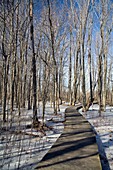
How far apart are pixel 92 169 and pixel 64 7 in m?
15.3

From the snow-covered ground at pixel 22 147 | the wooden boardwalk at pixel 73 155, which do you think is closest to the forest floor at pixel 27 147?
the snow-covered ground at pixel 22 147

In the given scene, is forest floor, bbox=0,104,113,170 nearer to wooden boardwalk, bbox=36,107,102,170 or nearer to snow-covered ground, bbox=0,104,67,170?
snow-covered ground, bbox=0,104,67,170

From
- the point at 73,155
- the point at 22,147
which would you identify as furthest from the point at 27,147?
the point at 73,155

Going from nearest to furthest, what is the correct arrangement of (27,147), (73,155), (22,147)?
(73,155)
(22,147)
(27,147)

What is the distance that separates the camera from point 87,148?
4.63 metres

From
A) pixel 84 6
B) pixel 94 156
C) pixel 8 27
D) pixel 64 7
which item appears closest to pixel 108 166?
pixel 94 156

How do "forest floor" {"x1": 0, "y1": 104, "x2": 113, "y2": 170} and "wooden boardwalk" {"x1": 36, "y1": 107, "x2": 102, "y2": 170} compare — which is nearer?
"wooden boardwalk" {"x1": 36, "y1": 107, "x2": 102, "y2": 170}

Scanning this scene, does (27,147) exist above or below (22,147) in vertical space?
below

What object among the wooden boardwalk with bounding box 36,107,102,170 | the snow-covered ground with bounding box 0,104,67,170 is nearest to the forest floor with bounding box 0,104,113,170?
the snow-covered ground with bounding box 0,104,67,170

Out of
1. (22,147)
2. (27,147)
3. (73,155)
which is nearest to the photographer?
(73,155)

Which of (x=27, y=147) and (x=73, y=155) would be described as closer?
(x=73, y=155)

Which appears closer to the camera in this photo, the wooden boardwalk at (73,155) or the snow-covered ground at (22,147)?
the wooden boardwalk at (73,155)

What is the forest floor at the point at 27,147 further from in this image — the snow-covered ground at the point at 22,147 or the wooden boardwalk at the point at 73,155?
the wooden boardwalk at the point at 73,155

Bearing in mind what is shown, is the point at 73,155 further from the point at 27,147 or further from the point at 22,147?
the point at 27,147
